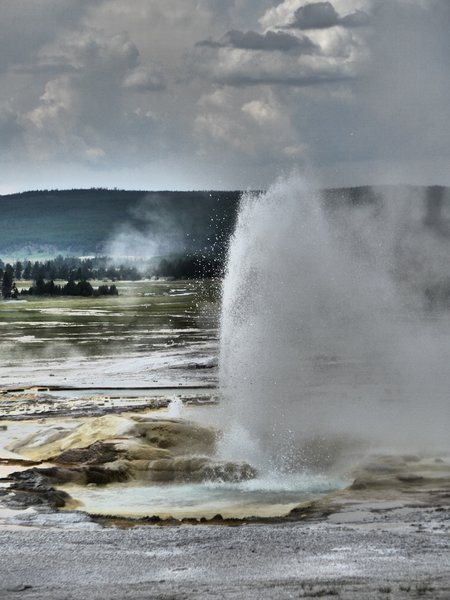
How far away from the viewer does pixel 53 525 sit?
21.2m

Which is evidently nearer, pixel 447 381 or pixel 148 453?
pixel 148 453

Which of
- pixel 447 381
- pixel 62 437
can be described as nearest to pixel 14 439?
pixel 62 437

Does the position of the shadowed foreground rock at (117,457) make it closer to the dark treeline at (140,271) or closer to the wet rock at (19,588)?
the wet rock at (19,588)

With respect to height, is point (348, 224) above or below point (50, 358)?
above

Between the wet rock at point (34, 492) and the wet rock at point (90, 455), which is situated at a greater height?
the wet rock at point (90, 455)

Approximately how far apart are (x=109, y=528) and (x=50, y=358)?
38.0 metres

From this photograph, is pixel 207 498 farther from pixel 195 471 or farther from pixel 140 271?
pixel 140 271

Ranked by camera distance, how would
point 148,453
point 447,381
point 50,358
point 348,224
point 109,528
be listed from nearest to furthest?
point 109,528 → point 148,453 → point 447,381 → point 50,358 → point 348,224

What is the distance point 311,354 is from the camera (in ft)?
159

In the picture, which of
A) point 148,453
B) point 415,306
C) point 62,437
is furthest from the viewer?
point 415,306

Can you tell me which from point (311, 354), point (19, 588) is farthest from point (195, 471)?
point (311, 354)

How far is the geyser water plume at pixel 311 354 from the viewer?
93.7 feet

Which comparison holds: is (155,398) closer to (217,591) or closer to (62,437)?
(62,437)

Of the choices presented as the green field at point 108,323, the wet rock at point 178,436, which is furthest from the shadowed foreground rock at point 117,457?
the green field at point 108,323
